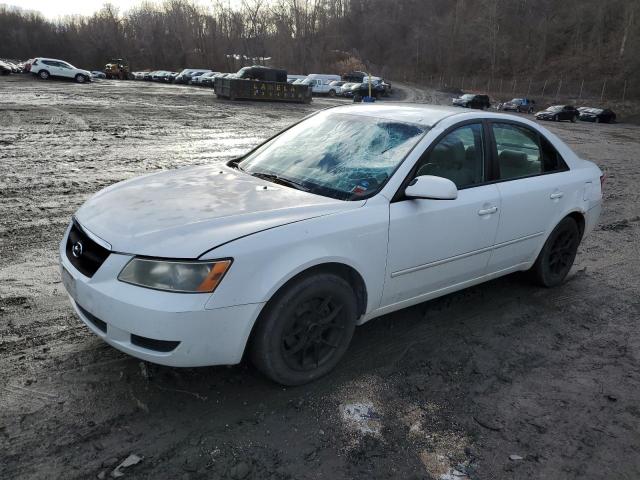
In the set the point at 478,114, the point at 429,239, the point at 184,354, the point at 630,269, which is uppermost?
the point at 478,114

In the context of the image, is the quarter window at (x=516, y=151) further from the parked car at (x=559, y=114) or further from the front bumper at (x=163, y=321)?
the parked car at (x=559, y=114)

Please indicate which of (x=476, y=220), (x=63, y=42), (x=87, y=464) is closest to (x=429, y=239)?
(x=476, y=220)

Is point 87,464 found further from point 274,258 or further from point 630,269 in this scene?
point 630,269

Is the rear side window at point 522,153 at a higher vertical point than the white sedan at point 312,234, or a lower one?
higher

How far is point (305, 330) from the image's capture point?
10.1 ft

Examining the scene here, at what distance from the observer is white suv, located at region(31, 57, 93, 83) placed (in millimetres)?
39031

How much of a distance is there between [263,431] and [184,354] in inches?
23.3

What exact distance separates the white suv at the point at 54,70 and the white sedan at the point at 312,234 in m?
41.4

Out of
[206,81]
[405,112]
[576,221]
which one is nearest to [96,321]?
[405,112]

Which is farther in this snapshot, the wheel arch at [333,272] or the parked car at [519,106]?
the parked car at [519,106]

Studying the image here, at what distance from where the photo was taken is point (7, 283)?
169 inches

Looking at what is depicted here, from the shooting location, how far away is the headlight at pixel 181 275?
8.66 feet

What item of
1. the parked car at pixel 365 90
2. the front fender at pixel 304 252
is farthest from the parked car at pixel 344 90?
the front fender at pixel 304 252

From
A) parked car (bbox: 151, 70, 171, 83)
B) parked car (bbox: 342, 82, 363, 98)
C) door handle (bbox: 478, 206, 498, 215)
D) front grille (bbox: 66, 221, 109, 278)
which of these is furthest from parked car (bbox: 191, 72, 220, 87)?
front grille (bbox: 66, 221, 109, 278)
